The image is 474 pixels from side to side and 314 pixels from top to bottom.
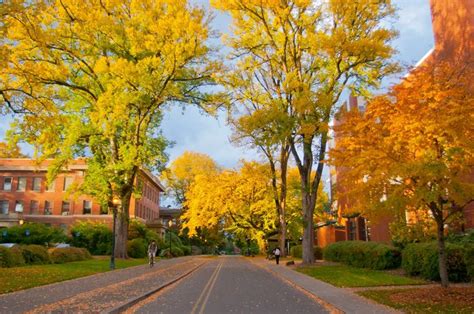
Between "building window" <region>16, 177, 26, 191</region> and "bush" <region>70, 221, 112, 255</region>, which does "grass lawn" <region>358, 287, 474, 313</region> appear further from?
"building window" <region>16, 177, 26, 191</region>

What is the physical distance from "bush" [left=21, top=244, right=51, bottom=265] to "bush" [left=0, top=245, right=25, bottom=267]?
137cm

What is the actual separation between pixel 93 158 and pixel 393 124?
27.2 meters

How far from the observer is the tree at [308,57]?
983 inches

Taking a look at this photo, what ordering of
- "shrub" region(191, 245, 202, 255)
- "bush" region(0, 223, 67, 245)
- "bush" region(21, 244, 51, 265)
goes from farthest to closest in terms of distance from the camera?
"shrub" region(191, 245, 202, 255) < "bush" region(0, 223, 67, 245) < "bush" region(21, 244, 51, 265)

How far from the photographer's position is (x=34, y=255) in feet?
92.4

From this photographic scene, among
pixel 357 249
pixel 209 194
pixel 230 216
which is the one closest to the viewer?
pixel 357 249

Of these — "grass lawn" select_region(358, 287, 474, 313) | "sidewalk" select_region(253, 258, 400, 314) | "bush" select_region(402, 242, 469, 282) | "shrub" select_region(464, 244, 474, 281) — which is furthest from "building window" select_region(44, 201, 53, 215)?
"shrub" select_region(464, 244, 474, 281)

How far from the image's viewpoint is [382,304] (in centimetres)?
1171

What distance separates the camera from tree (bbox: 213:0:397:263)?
2497 cm

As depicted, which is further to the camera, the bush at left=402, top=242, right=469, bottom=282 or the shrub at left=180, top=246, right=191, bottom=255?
the shrub at left=180, top=246, right=191, bottom=255

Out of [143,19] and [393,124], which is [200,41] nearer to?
[143,19]

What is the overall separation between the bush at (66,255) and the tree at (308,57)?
16.1 meters

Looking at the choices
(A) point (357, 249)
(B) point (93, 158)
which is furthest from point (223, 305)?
(B) point (93, 158)

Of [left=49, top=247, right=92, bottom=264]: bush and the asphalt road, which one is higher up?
[left=49, top=247, right=92, bottom=264]: bush
